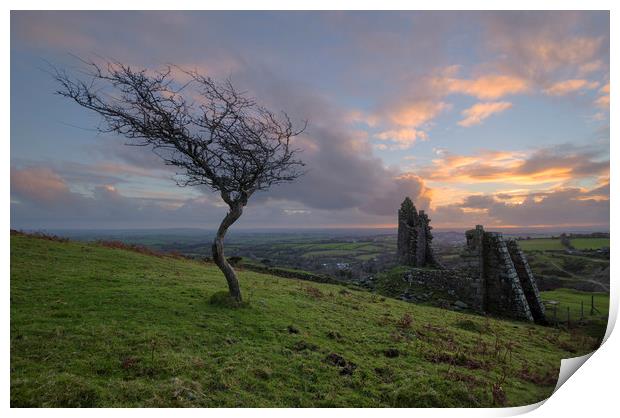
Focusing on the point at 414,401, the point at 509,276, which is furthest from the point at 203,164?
the point at 509,276

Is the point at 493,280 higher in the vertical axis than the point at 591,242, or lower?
lower

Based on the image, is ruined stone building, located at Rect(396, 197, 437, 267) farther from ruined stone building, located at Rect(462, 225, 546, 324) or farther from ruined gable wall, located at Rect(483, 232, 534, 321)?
ruined gable wall, located at Rect(483, 232, 534, 321)

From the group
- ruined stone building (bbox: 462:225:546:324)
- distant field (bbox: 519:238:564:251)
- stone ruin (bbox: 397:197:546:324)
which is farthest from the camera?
distant field (bbox: 519:238:564:251)

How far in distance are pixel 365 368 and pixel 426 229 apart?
76.0ft

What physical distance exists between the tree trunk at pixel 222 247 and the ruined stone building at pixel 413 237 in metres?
21.5

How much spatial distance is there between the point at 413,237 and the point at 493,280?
34.1 ft

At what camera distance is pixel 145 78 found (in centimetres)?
1082

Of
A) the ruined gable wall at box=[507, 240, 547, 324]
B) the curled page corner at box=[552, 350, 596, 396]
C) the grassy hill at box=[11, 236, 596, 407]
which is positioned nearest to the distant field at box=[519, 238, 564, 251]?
the ruined gable wall at box=[507, 240, 547, 324]

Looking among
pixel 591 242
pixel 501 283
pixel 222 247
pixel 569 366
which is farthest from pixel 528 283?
pixel 222 247

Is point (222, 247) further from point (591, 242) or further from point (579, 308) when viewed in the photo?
point (591, 242)

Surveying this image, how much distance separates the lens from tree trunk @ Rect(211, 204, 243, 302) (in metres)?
11.6

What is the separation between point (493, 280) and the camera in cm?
1984

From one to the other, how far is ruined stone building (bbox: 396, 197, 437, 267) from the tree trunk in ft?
70.6
